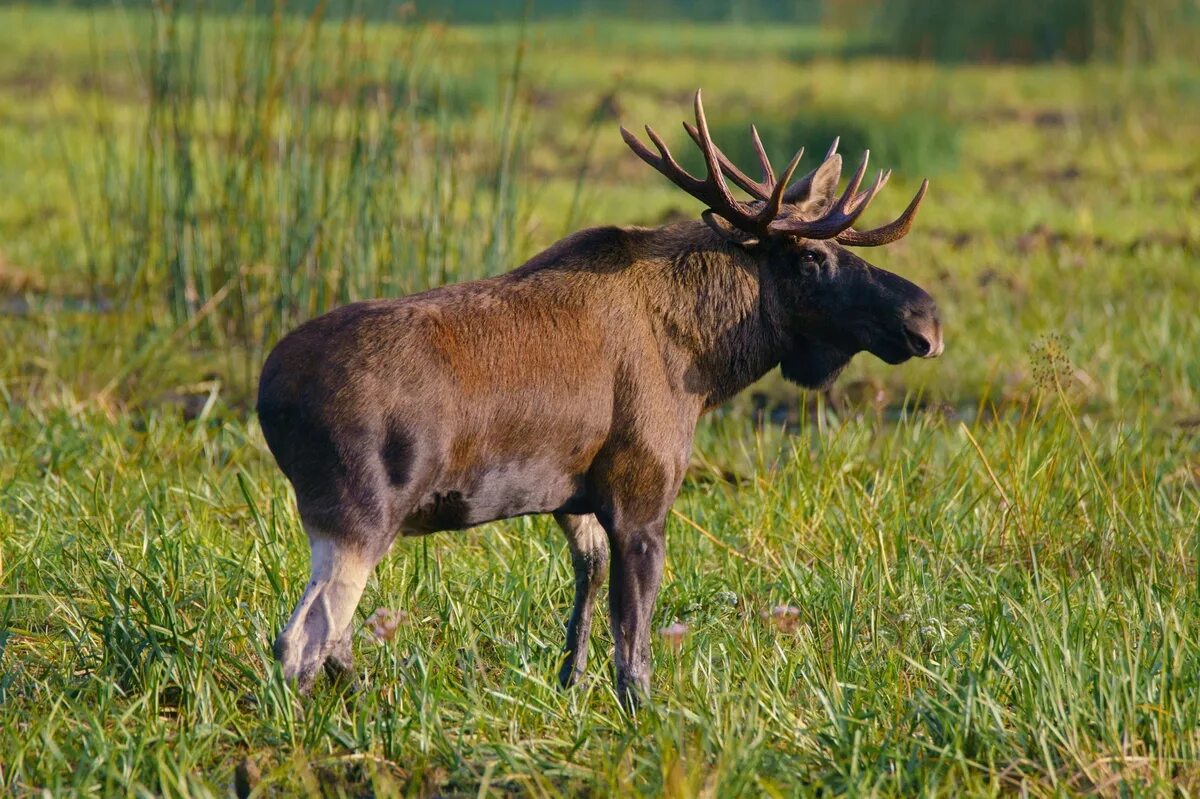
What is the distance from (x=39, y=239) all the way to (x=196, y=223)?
3105 mm

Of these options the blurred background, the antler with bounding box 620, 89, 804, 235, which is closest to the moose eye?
the antler with bounding box 620, 89, 804, 235

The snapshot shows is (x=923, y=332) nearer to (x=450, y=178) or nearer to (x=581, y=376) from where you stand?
(x=581, y=376)

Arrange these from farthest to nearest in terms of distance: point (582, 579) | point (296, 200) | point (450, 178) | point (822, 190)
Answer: point (450, 178)
point (296, 200)
point (822, 190)
point (582, 579)

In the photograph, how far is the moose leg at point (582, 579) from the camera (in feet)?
12.0

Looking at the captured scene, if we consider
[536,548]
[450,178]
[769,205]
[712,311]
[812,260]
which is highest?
[769,205]

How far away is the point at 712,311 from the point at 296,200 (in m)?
2.86

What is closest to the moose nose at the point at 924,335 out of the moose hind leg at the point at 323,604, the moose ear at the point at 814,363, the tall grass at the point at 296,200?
the moose ear at the point at 814,363

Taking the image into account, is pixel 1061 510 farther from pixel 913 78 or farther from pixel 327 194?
pixel 913 78

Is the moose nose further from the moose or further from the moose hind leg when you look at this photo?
the moose hind leg

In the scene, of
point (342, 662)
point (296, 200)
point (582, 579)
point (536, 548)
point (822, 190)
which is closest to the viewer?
point (342, 662)

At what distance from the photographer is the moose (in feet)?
10.2

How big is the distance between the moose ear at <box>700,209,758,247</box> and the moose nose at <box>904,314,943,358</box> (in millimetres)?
387

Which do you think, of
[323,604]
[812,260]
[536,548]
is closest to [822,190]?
[812,260]

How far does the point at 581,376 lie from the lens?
3.37m
